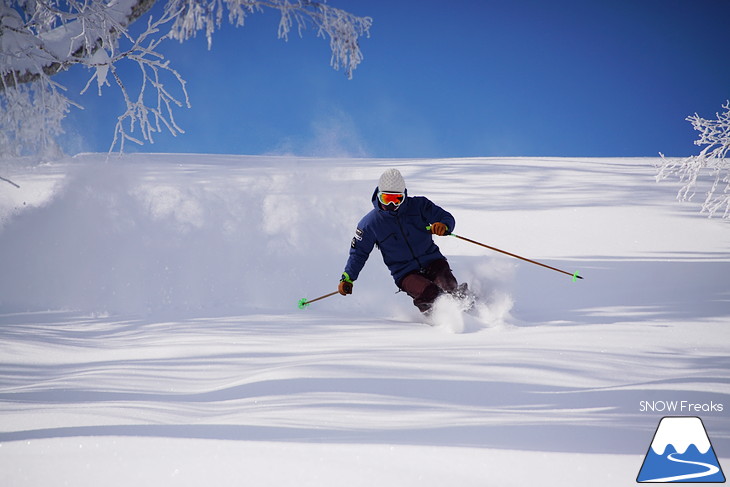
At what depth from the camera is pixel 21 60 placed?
14.9 feet

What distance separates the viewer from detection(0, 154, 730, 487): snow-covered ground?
225 cm

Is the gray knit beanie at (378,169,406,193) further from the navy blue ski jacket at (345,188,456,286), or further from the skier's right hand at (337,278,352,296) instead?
the skier's right hand at (337,278,352,296)

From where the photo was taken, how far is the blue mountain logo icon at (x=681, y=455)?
2.07 m

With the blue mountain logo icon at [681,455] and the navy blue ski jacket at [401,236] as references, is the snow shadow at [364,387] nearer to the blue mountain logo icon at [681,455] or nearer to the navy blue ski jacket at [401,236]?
the blue mountain logo icon at [681,455]

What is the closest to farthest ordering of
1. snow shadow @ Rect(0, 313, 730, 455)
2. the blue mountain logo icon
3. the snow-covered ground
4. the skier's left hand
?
the blue mountain logo icon → the snow-covered ground → snow shadow @ Rect(0, 313, 730, 455) → the skier's left hand

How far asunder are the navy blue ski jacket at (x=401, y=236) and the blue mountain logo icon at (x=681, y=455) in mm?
3167

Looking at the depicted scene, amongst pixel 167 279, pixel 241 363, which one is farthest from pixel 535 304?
pixel 167 279

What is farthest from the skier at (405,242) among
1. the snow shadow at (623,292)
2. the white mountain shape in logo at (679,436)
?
the white mountain shape in logo at (679,436)

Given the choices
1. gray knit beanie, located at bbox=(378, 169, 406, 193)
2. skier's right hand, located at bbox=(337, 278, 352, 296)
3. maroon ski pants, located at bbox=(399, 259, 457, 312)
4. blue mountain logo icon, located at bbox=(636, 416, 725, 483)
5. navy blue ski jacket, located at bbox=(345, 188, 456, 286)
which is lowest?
blue mountain logo icon, located at bbox=(636, 416, 725, 483)

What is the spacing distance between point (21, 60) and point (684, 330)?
6.09 meters

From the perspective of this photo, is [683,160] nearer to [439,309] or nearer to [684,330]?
[684,330]

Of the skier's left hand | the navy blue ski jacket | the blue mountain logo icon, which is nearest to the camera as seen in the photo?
the blue mountain logo icon

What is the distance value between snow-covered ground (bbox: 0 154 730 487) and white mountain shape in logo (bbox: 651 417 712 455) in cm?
8

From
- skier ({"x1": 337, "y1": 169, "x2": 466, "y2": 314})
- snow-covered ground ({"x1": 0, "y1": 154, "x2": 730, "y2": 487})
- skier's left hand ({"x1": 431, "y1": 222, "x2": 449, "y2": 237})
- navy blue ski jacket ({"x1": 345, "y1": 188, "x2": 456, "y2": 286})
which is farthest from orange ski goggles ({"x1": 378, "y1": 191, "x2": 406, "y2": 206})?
snow-covered ground ({"x1": 0, "y1": 154, "x2": 730, "y2": 487})
